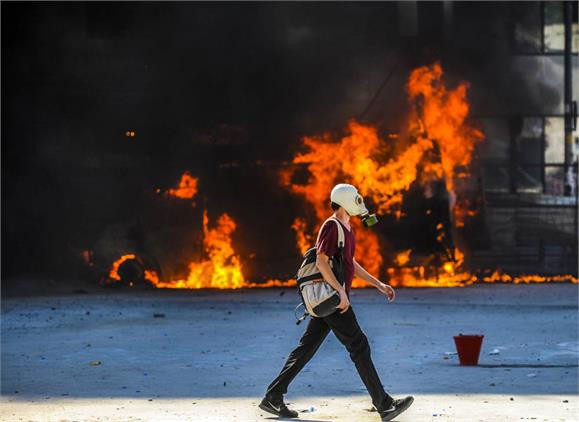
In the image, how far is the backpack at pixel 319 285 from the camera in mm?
8273

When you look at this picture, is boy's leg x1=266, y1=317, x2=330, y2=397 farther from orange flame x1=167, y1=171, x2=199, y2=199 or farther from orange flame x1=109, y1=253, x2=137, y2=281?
orange flame x1=167, y1=171, x2=199, y2=199

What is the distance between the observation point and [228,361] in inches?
471

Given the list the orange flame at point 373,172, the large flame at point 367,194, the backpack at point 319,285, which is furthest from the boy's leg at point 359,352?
the large flame at point 367,194

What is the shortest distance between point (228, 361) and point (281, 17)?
48.9ft

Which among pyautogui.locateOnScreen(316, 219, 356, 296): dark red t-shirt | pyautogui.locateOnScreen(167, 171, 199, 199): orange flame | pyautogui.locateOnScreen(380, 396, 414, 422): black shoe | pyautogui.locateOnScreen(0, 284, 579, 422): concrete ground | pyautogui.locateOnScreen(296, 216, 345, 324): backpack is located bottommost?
pyautogui.locateOnScreen(380, 396, 414, 422): black shoe

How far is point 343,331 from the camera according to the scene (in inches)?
329

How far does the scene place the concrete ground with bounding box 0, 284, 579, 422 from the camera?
8992mm

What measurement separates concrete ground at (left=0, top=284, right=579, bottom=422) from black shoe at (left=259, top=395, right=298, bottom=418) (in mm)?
72

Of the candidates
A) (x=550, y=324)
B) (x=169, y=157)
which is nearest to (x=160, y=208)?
(x=169, y=157)

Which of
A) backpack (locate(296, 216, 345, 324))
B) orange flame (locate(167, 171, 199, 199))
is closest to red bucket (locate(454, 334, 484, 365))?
backpack (locate(296, 216, 345, 324))

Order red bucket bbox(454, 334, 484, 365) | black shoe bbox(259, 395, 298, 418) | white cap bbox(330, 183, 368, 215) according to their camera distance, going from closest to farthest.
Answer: white cap bbox(330, 183, 368, 215) → black shoe bbox(259, 395, 298, 418) → red bucket bbox(454, 334, 484, 365)

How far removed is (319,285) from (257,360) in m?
3.88

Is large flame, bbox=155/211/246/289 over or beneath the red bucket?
over

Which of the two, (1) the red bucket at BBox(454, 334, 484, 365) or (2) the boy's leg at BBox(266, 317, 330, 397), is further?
(1) the red bucket at BBox(454, 334, 484, 365)
